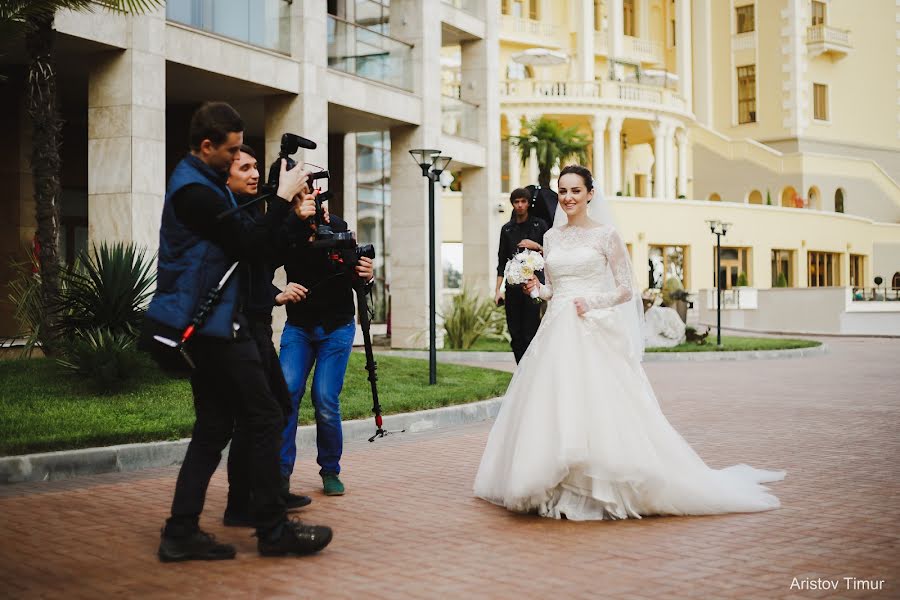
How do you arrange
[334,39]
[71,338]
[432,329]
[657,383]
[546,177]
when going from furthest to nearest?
[546,177] < [334,39] < [657,383] < [432,329] < [71,338]

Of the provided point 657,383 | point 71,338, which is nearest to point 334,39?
point 657,383

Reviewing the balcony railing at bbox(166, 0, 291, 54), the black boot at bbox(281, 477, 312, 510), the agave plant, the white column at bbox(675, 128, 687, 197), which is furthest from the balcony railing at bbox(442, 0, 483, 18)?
the white column at bbox(675, 128, 687, 197)

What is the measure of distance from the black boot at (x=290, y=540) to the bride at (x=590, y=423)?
1.48 meters

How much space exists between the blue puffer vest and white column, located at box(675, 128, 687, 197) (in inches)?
2129

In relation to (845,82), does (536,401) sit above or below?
below

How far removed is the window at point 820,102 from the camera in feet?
230

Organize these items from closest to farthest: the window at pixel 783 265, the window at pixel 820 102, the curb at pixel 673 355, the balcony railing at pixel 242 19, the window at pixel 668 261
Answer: the balcony railing at pixel 242 19
the curb at pixel 673 355
the window at pixel 668 261
the window at pixel 783 265
the window at pixel 820 102

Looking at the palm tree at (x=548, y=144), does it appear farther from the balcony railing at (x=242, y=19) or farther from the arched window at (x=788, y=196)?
the arched window at (x=788, y=196)

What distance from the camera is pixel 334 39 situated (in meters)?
22.7

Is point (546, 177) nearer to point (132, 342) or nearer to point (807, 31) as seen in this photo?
point (132, 342)

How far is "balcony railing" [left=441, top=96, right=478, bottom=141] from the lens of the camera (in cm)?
2831

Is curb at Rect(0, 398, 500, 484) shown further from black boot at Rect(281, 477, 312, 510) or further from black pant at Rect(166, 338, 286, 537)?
black pant at Rect(166, 338, 286, 537)

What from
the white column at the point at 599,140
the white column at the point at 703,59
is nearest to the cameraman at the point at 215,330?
the white column at the point at 599,140

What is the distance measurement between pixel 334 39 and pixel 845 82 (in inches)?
2208
